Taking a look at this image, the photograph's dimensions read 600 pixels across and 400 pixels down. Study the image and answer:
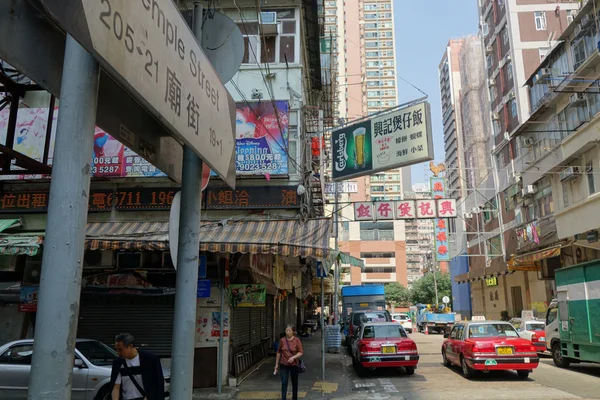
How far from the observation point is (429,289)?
67625 mm

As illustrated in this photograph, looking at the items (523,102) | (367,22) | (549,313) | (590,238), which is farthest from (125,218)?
(367,22)

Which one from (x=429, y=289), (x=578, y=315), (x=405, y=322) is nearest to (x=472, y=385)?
(x=578, y=315)

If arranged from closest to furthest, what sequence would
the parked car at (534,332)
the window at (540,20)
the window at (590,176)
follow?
1. the parked car at (534,332)
2. the window at (590,176)
3. the window at (540,20)

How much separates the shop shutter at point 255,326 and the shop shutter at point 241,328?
1.88 ft

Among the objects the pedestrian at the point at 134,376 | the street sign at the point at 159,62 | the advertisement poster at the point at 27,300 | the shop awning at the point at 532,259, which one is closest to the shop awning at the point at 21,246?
the advertisement poster at the point at 27,300

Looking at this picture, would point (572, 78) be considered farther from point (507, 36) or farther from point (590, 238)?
point (507, 36)

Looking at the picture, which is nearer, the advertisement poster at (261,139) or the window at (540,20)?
the advertisement poster at (261,139)

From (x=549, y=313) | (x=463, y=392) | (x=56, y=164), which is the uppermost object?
(x=56, y=164)

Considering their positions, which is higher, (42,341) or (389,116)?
(389,116)

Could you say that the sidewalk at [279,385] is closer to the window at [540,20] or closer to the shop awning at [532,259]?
the shop awning at [532,259]

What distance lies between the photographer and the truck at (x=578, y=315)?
41.1 feet

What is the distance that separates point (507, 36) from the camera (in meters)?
36.2

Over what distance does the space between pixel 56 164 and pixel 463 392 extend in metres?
11.1

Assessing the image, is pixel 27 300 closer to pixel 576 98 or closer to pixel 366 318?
pixel 366 318
